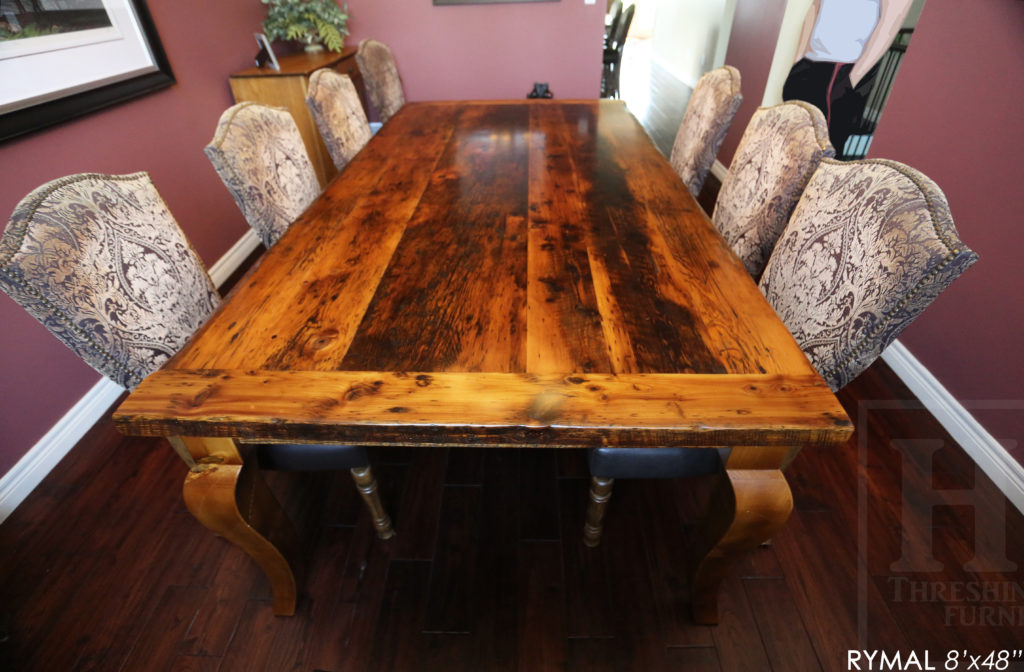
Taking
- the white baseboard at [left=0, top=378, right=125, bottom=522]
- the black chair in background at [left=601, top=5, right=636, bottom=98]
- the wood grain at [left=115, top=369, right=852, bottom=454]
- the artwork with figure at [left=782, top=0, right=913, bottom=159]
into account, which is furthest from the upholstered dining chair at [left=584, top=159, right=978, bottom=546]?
the black chair in background at [left=601, top=5, right=636, bottom=98]

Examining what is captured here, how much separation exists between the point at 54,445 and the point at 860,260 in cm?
233

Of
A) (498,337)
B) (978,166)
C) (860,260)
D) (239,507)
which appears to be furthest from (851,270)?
(239,507)

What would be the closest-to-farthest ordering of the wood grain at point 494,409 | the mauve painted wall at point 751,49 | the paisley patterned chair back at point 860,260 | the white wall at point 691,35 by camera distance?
the wood grain at point 494,409 < the paisley patterned chair back at point 860,260 < the mauve painted wall at point 751,49 < the white wall at point 691,35

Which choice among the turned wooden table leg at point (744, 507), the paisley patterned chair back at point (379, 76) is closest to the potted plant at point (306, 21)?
the paisley patterned chair back at point (379, 76)

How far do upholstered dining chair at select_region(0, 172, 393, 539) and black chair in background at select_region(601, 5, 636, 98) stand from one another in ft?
14.7

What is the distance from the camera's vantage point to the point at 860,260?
94cm

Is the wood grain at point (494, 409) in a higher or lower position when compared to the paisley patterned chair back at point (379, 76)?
lower

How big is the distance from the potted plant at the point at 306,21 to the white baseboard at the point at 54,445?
2.40 meters

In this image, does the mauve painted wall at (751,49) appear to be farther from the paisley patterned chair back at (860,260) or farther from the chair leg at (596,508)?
the chair leg at (596,508)

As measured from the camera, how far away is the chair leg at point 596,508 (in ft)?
3.66

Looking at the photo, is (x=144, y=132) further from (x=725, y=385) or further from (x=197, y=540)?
(x=725, y=385)

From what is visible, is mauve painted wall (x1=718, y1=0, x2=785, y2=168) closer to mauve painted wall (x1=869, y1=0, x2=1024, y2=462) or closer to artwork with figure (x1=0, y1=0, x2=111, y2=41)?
mauve painted wall (x1=869, y1=0, x2=1024, y2=462)

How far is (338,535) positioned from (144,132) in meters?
1.89

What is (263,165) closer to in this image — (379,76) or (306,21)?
(379,76)
